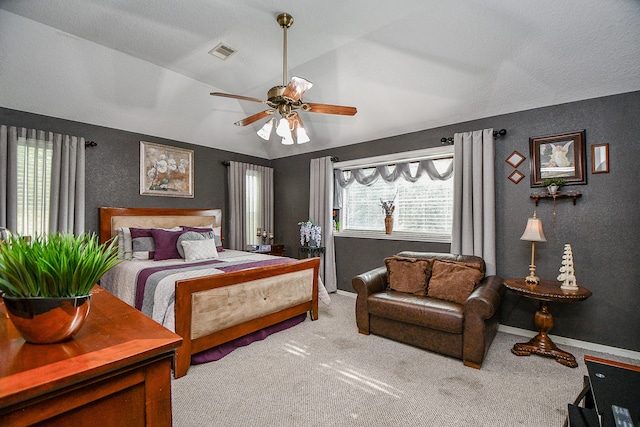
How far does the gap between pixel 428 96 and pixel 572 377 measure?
2.99m

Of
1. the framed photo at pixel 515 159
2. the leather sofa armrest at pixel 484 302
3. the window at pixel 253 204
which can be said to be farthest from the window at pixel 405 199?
the window at pixel 253 204

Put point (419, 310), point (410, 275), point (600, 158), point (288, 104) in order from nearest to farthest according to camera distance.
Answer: point (288, 104) → point (419, 310) → point (600, 158) → point (410, 275)

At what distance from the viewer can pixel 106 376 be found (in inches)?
29.5

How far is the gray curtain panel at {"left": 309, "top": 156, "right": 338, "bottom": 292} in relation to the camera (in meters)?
A: 4.75

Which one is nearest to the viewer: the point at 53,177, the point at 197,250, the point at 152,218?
the point at 53,177

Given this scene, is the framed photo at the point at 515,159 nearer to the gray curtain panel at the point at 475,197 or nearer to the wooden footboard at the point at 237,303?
the gray curtain panel at the point at 475,197

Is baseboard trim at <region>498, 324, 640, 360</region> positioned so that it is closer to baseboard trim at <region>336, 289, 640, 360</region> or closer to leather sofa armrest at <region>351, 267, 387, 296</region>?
baseboard trim at <region>336, 289, 640, 360</region>

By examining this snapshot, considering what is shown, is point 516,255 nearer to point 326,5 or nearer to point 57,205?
point 326,5

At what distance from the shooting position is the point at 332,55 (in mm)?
3154

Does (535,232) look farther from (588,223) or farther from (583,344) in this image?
(583,344)

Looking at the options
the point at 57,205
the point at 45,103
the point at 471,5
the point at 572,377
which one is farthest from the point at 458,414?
the point at 45,103

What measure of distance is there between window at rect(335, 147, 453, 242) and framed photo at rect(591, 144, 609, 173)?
1.34 meters

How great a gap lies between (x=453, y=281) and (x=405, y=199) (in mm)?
1608

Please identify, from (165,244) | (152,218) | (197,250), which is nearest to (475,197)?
(197,250)
